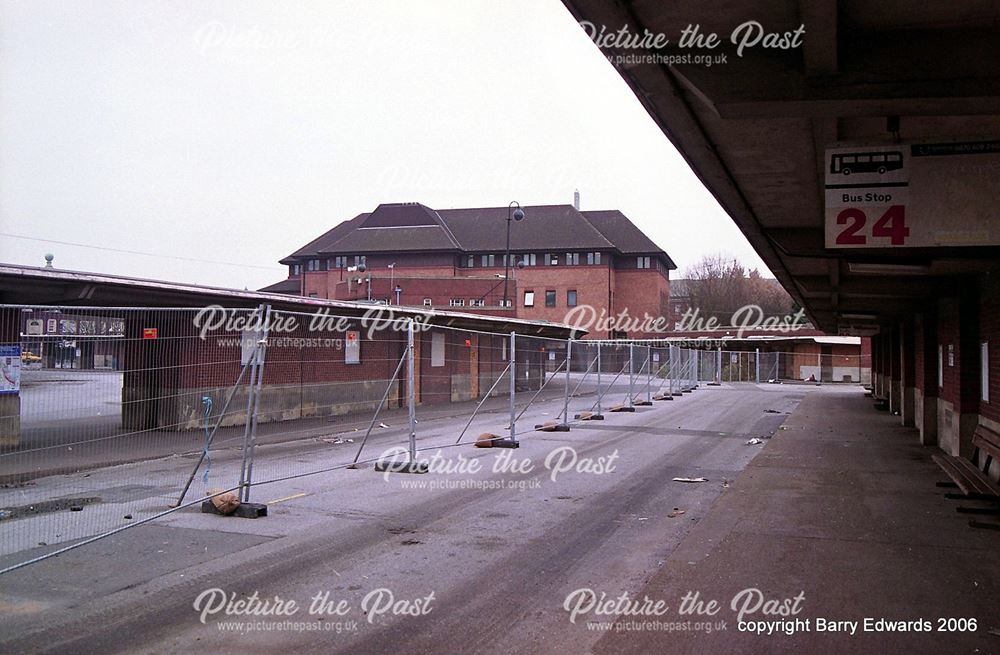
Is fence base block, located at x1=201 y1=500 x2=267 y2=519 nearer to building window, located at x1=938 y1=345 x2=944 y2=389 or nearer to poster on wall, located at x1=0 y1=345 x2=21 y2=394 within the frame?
poster on wall, located at x1=0 y1=345 x2=21 y2=394

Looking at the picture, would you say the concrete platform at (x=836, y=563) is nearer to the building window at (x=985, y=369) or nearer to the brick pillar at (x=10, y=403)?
the building window at (x=985, y=369)

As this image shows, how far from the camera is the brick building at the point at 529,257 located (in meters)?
74.0

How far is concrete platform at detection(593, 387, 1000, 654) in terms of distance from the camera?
18.0 ft

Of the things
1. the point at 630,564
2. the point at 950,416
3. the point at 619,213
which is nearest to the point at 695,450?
the point at 950,416

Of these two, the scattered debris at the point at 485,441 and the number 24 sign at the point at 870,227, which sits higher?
the number 24 sign at the point at 870,227

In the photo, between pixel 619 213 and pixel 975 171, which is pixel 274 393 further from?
pixel 619 213

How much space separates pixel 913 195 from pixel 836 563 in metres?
3.45

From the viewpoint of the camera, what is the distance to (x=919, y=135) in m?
7.23

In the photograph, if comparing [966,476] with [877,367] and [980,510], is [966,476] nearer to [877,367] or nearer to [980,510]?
[980,510]

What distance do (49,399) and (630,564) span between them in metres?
5.94

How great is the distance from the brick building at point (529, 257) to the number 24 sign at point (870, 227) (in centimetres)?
6472

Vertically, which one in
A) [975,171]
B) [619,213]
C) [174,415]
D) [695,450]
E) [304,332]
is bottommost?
[695,450]

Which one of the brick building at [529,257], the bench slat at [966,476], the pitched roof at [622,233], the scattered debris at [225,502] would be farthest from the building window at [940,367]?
the pitched roof at [622,233]

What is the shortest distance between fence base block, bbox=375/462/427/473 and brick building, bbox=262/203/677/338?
195ft
